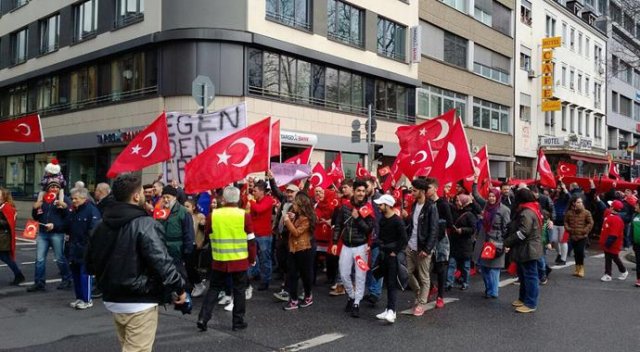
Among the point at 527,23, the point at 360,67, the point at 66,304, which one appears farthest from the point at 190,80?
the point at 527,23

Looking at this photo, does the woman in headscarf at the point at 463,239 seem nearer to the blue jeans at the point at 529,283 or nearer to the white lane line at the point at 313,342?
the blue jeans at the point at 529,283

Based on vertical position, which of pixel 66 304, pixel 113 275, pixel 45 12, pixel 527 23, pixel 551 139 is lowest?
pixel 66 304

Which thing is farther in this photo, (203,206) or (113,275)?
(203,206)

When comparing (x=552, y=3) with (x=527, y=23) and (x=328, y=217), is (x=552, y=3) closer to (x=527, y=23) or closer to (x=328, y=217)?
(x=527, y=23)

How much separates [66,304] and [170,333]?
94.8 inches

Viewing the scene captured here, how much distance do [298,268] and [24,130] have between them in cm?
678

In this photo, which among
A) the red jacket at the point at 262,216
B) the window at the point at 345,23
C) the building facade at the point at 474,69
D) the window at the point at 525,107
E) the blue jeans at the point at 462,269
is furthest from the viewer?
the window at the point at 525,107

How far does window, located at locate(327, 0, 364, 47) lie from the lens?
76.3 ft

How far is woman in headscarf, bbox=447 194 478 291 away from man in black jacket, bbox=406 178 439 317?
5.23ft

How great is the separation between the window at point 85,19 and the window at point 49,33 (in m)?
1.84

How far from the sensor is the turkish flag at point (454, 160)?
948 centimetres

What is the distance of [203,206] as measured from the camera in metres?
10.0

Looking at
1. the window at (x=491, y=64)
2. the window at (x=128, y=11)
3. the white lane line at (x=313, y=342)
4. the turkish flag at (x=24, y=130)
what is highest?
the window at (x=491, y=64)

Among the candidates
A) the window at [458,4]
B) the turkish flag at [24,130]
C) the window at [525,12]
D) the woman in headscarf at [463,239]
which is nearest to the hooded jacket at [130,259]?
the woman in headscarf at [463,239]
